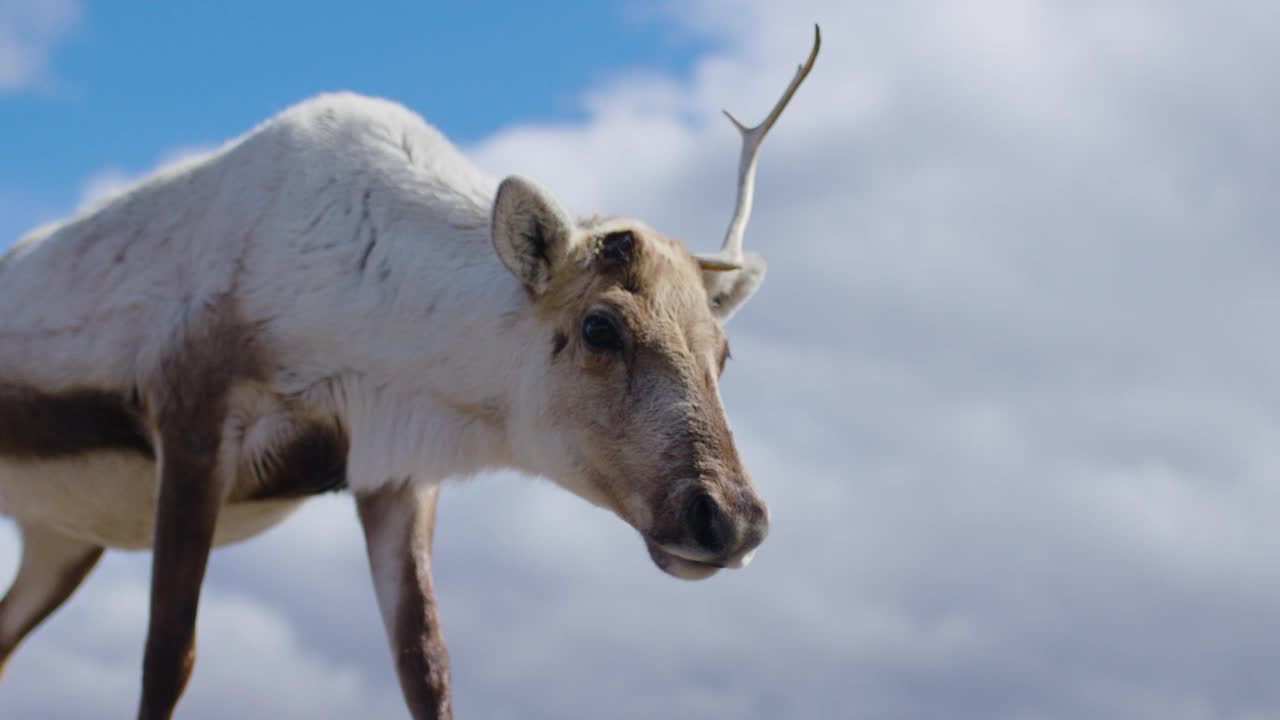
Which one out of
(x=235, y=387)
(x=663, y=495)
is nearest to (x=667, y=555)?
(x=663, y=495)

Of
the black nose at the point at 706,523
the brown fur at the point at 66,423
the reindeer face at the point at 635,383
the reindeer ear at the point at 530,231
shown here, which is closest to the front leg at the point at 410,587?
the brown fur at the point at 66,423

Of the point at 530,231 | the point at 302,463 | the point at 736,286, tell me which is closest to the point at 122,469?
the point at 302,463

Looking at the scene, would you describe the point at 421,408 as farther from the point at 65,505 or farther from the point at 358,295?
the point at 65,505

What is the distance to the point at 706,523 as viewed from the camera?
5.50 metres

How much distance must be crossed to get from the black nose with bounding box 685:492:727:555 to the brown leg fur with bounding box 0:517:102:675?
5.28m

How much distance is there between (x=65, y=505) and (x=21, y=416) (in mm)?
551

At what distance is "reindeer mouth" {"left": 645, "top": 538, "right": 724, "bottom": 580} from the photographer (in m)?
5.58

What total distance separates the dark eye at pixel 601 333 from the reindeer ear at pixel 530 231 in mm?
385

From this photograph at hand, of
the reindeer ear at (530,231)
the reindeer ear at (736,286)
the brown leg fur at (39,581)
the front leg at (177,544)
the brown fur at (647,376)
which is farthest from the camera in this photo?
the brown leg fur at (39,581)

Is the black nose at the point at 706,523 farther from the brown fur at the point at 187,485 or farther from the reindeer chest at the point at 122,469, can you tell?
the brown fur at the point at 187,485

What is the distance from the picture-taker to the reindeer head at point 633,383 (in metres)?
5.59

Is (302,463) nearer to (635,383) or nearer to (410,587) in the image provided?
(410,587)

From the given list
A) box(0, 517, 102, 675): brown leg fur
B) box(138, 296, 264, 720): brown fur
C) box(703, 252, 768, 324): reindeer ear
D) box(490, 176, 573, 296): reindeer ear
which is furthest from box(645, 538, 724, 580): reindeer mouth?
box(0, 517, 102, 675): brown leg fur

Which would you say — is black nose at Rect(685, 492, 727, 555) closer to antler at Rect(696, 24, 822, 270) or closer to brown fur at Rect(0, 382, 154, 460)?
antler at Rect(696, 24, 822, 270)
